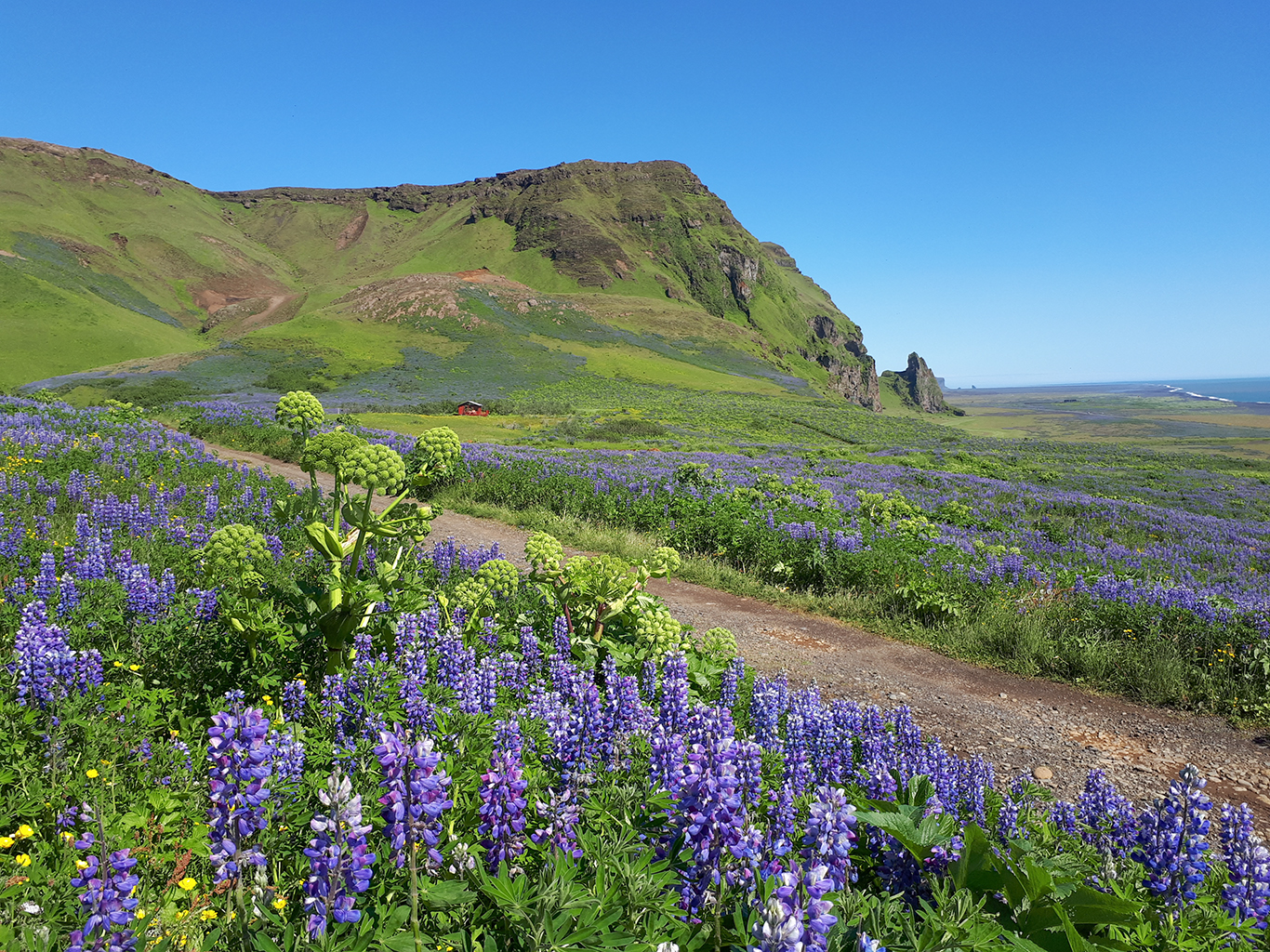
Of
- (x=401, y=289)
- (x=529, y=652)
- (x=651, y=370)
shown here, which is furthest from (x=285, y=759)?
(x=401, y=289)

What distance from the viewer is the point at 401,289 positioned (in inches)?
3703

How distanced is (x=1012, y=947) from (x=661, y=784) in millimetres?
1251

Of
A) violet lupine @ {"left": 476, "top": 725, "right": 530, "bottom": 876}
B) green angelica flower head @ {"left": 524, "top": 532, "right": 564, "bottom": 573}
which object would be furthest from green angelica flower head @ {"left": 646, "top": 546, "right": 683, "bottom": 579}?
violet lupine @ {"left": 476, "top": 725, "right": 530, "bottom": 876}

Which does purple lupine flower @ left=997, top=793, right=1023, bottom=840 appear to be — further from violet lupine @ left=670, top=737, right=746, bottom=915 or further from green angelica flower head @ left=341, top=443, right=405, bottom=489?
green angelica flower head @ left=341, top=443, right=405, bottom=489

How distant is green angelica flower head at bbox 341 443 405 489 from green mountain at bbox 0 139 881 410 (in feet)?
156

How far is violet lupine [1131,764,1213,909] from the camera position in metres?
2.63

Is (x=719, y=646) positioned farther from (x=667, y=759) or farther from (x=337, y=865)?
(x=337, y=865)

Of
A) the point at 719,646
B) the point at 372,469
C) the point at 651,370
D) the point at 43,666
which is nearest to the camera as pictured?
the point at 43,666

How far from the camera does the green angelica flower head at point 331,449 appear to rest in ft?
15.3

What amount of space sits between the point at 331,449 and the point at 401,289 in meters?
98.9

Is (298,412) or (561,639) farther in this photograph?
(561,639)

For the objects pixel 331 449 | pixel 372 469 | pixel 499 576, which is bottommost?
pixel 499 576

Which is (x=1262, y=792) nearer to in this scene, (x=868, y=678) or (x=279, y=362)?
(x=868, y=678)

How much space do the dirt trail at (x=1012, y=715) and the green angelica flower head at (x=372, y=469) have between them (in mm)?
5148
